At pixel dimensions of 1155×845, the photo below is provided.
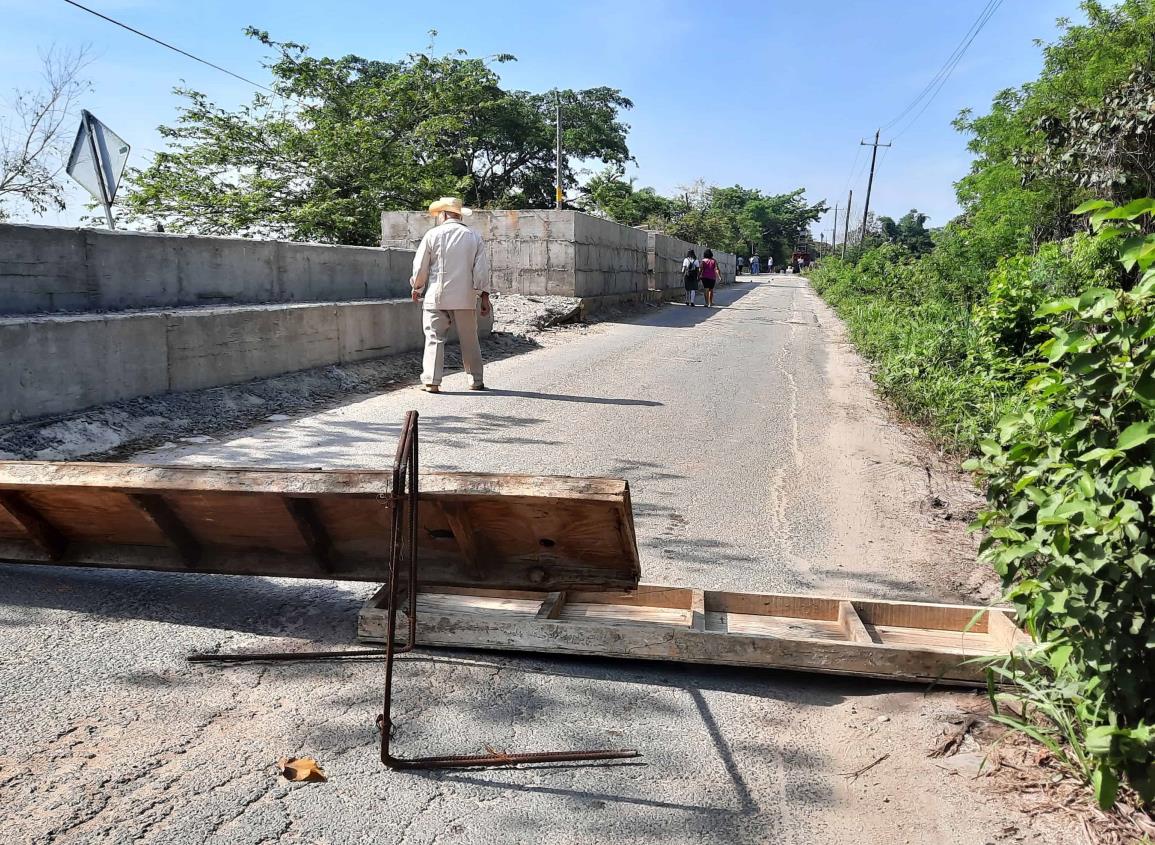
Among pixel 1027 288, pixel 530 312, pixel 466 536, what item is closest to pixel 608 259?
pixel 530 312

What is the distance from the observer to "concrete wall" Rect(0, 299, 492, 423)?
6.10 m

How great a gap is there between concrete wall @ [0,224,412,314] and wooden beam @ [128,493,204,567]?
441 cm

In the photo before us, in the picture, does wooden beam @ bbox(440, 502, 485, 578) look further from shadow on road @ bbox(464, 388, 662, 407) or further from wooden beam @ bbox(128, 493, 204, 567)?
shadow on road @ bbox(464, 388, 662, 407)

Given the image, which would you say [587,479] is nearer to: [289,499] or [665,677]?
[665,677]

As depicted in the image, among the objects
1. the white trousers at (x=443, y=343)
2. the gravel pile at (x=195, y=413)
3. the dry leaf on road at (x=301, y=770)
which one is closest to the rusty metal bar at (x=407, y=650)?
the dry leaf on road at (x=301, y=770)

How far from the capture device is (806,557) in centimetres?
464

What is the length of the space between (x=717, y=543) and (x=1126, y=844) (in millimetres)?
2623

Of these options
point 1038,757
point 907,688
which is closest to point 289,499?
point 907,688

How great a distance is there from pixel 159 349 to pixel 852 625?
6.05m

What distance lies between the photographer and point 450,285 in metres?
9.16

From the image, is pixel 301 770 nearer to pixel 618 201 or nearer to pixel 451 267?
pixel 451 267

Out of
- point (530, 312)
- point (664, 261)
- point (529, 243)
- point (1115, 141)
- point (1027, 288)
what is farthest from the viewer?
point (664, 261)

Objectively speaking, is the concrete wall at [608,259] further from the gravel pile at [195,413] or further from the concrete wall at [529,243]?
the gravel pile at [195,413]

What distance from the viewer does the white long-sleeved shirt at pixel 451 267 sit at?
9.10 metres
